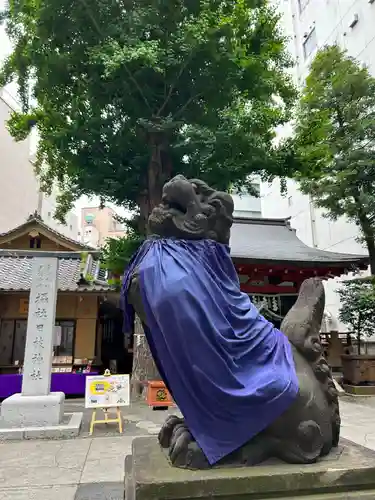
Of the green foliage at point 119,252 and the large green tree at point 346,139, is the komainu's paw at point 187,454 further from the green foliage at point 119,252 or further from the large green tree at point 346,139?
the large green tree at point 346,139

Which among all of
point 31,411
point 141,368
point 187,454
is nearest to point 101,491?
point 187,454

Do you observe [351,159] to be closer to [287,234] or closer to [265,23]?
[265,23]

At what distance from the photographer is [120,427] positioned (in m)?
6.96

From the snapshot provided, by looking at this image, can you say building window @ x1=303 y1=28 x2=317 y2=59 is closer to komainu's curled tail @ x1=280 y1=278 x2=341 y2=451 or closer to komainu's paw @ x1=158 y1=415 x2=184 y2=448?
komainu's curled tail @ x1=280 y1=278 x2=341 y2=451

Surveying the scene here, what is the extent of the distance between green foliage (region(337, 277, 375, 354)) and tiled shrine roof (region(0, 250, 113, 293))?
7.15 metres

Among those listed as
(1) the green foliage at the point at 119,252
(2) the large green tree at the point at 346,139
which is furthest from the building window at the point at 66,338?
(2) the large green tree at the point at 346,139

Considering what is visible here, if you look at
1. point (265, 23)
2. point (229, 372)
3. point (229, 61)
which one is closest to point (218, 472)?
point (229, 372)

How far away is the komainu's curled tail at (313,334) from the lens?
8.37 ft

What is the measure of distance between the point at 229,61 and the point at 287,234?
32.3 feet

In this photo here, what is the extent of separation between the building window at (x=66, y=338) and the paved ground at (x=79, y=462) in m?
5.18

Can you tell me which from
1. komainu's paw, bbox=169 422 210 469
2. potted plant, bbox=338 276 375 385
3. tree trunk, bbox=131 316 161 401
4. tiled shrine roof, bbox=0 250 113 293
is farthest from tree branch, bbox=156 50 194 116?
komainu's paw, bbox=169 422 210 469

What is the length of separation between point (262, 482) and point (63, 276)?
40.2ft

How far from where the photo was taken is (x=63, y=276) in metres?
13.4

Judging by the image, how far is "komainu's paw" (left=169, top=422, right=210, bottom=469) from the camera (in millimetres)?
2170
